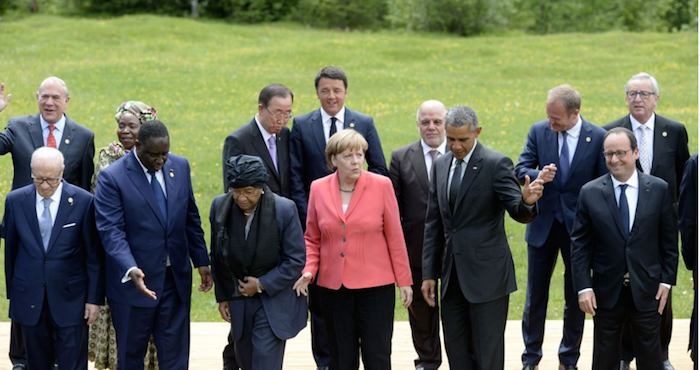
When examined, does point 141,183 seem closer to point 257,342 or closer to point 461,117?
point 257,342

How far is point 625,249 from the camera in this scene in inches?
218

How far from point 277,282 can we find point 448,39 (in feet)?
94.9

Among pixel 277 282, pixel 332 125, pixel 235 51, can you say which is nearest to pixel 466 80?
pixel 235 51

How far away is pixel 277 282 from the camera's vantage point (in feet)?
17.3

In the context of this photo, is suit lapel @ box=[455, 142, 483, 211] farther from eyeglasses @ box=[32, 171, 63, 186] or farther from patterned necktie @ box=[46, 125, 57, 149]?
patterned necktie @ box=[46, 125, 57, 149]

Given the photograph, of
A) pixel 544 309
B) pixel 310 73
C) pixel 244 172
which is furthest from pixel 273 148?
pixel 310 73

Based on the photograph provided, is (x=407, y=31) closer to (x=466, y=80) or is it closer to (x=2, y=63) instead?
(x=466, y=80)

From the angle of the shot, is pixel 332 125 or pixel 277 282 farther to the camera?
pixel 332 125

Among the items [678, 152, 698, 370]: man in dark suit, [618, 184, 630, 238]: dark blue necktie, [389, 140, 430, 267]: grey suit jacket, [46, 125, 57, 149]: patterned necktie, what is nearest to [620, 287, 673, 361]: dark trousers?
[678, 152, 698, 370]: man in dark suit

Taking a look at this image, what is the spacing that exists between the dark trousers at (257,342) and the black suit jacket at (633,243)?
80.0 inches

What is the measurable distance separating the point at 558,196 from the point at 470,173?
118 centimetres

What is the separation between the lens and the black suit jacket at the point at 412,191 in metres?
6.41

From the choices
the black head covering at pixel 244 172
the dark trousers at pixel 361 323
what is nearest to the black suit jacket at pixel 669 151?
the dark trousers at pixel 361 323

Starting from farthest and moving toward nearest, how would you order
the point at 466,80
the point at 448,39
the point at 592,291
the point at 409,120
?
the point at 448,39
the point at 466,80
the point at 409,120
the point at 592,291
